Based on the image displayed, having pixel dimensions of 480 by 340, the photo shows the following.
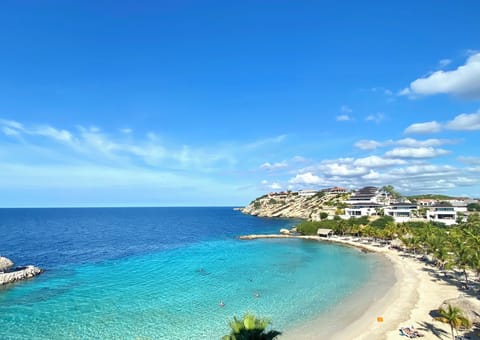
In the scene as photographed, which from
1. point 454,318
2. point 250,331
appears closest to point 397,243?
point 454,318

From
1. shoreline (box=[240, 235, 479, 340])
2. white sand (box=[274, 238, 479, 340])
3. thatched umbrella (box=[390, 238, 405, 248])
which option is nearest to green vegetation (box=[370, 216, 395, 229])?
thatched umbrella (box=[390, 238, 405, 248])

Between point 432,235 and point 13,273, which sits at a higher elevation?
point 432,235

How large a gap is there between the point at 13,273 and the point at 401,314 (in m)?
59.0

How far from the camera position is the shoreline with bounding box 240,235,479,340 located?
2808 centimetres

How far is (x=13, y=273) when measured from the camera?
49.2 meters

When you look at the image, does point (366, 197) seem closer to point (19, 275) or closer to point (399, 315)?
point (399, 315)

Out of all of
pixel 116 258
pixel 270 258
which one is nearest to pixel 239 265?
pixel 270 258

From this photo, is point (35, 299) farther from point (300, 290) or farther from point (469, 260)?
point (469, 260)

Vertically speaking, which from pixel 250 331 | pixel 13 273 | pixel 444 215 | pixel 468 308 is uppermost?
pixel 444 215

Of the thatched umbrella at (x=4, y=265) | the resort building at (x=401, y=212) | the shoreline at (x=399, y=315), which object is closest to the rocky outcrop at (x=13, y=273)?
the thatched umbrella at (x=4, y=265)

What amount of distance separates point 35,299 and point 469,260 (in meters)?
60.2

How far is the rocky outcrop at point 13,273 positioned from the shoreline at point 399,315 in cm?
4673

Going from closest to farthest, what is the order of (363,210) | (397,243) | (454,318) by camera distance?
(454,318) → (397,243) → (363,210)

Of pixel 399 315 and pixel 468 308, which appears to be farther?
pixel 399 315
